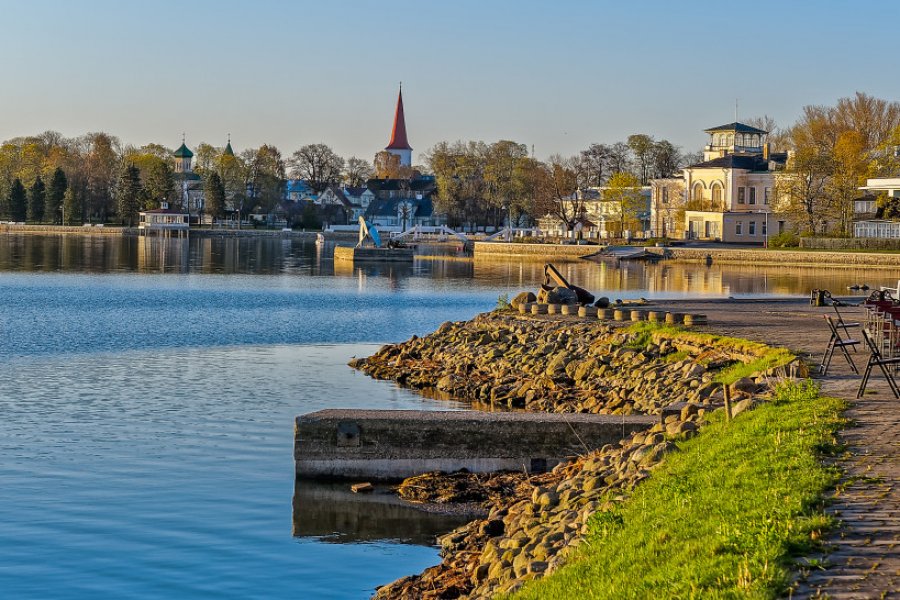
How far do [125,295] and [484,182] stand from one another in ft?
313

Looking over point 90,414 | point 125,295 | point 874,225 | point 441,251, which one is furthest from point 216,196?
point 90,414

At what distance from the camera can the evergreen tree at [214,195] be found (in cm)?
16300

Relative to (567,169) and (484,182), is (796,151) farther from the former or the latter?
(484,182)

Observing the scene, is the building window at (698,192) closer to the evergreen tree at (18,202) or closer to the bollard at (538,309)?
the bollard at (538,309)

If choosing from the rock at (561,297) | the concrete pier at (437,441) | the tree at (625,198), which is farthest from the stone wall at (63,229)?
the concrete pier at (437,441)

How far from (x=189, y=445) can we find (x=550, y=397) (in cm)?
775

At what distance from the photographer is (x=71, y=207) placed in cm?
16825

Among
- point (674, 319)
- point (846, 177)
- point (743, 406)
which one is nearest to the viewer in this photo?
point (743, 406)

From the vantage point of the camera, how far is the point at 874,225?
3730 inches

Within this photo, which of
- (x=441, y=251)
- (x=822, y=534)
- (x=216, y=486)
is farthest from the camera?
(x=441, y=251)

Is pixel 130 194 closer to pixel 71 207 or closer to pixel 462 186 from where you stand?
pixel 71 207

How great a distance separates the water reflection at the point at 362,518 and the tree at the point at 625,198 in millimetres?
106733

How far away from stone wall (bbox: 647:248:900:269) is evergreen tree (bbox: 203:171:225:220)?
251 feet

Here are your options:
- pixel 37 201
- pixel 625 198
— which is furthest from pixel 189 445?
pixel 37 201
